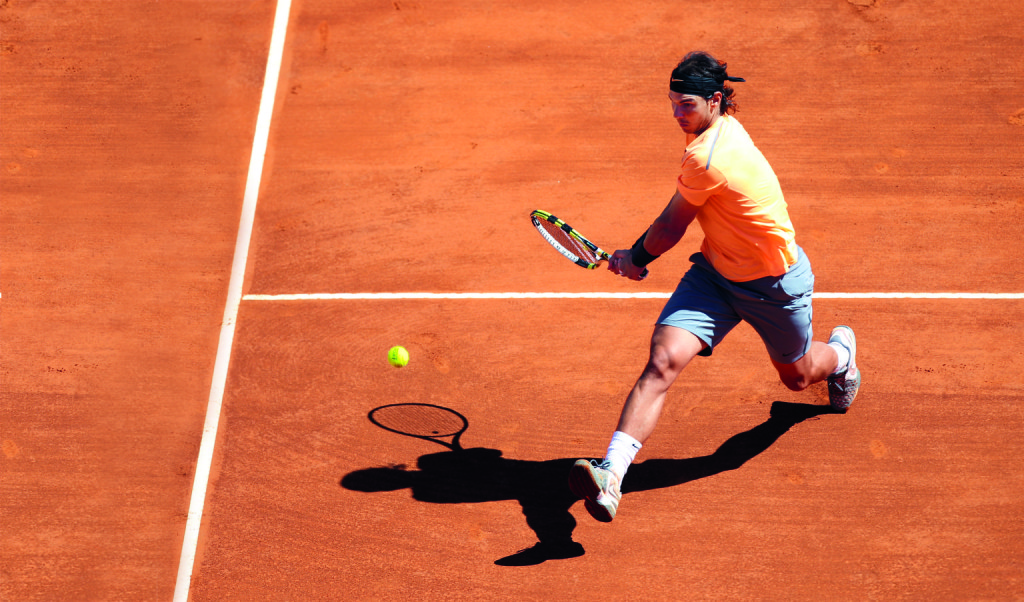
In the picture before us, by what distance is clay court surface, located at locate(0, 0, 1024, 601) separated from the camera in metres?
5.43

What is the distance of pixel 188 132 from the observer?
25.3 feet

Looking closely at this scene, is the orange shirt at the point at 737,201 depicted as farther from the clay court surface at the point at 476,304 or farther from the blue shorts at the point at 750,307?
the clay court surface at the point at 476,304

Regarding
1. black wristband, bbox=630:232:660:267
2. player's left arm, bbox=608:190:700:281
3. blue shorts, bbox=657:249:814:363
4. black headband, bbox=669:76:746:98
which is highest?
black headband, bbox=669:76:746:98

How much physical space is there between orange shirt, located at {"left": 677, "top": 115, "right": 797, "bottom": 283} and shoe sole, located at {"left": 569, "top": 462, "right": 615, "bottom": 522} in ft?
4.45

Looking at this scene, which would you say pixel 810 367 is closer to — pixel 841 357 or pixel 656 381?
pixel 841 357

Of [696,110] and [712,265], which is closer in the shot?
[696,110]

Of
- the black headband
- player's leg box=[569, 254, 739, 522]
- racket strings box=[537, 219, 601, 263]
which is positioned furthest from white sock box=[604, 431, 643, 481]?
the black headband

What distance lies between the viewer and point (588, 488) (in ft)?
15.9

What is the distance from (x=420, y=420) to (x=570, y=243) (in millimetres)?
1537

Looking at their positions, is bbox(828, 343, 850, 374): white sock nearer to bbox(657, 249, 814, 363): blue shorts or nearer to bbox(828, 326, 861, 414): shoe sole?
bbox(828, 326, 861, 414): shoe sole

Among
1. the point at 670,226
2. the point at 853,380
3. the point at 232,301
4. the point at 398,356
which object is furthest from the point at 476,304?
the point at 853,380

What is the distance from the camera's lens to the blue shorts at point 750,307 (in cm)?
496

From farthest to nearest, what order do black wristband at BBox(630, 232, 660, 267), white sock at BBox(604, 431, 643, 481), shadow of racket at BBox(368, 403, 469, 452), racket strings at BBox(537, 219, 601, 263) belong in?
1. shadow of racket at BBox(368, 403, 469, 452)
2. racket strings at BBox(537, 219, 601, 263)
3. black wristband at BBox(630, 232, 660, 267)
4. white sock at BBox(604, 431, 643, 481)

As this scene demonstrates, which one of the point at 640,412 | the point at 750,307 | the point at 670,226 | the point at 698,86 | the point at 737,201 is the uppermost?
the point at 698,86
